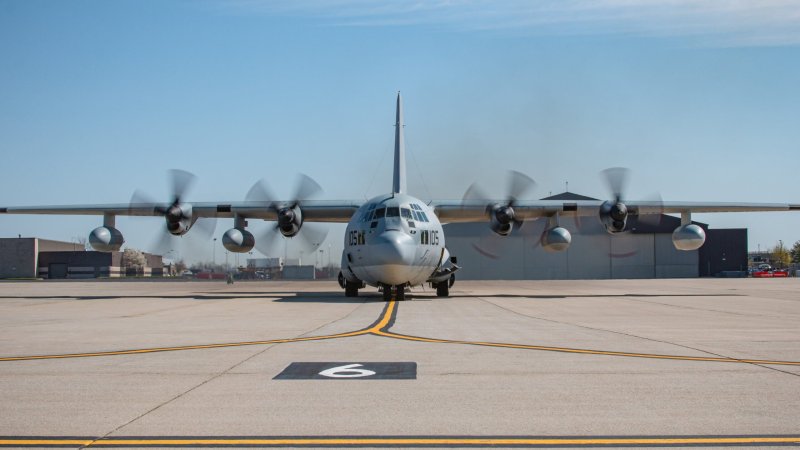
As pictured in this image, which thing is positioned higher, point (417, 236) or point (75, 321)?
point (417, 236)

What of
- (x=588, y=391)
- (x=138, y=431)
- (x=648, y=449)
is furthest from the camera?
(x=588, y=391)

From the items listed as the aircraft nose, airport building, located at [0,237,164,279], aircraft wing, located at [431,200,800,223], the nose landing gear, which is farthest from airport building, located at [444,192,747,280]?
airport building, located at [0,237,164,279]

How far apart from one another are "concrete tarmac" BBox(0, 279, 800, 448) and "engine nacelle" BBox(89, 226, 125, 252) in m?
18.1

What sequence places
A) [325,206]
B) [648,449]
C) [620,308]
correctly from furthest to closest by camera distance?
[325,206], [620,308], [648,449]

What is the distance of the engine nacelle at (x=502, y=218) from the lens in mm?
35906

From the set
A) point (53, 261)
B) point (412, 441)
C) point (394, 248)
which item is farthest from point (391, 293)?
point (53, 261)

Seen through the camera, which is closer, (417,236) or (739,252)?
(417,236)

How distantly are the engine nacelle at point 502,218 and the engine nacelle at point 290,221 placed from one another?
9.92 meters

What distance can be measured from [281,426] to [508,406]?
247 cm

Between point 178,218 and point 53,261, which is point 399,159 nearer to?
point 178,218

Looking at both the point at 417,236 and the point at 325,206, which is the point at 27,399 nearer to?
the point at 417,236

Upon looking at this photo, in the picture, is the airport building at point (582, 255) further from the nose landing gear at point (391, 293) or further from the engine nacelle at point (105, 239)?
the engine nacelle at point (105, 239)

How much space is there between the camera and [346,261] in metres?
32.1

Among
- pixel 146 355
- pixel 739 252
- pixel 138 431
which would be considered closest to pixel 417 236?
pixel 146 355
